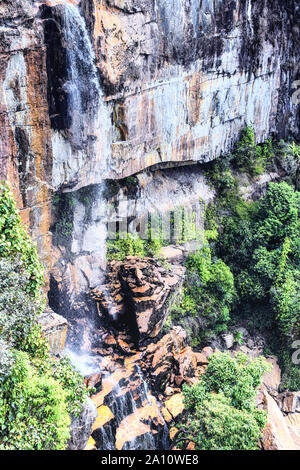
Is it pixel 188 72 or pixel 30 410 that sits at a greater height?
pixel 188 72

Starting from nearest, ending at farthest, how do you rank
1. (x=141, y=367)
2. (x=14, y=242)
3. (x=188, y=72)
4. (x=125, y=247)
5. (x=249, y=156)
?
(x=14, y=242) < (x=141, y=367) < (x=188, y=72) < (x=125, y=247) < (x=249, y=156)

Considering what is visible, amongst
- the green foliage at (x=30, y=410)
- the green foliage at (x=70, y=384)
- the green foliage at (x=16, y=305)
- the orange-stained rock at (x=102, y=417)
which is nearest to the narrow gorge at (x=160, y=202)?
the orange-stained rock at (x=102, y=417)

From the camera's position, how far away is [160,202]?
56.1 feet

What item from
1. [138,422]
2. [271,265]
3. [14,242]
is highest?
[14,242]

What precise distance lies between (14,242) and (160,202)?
799cm

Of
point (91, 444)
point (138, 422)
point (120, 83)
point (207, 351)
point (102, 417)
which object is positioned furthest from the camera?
point (207, 351)

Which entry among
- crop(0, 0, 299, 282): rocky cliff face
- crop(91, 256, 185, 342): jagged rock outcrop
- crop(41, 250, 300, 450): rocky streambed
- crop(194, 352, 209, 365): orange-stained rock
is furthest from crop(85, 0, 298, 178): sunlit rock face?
crop(194, 352, 209, 365): orange-stained rock

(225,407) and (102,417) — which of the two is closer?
(225,407)

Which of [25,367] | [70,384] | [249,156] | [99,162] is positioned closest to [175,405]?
[70,384]

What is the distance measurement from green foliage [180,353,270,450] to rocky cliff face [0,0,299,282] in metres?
5.47

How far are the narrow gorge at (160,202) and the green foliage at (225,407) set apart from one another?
1.9 inches

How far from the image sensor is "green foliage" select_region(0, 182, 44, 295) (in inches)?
382

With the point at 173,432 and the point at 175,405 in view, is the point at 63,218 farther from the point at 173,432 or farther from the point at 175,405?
the point at 173,432

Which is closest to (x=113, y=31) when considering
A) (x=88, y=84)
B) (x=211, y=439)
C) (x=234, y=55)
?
(x=88, y=84)
